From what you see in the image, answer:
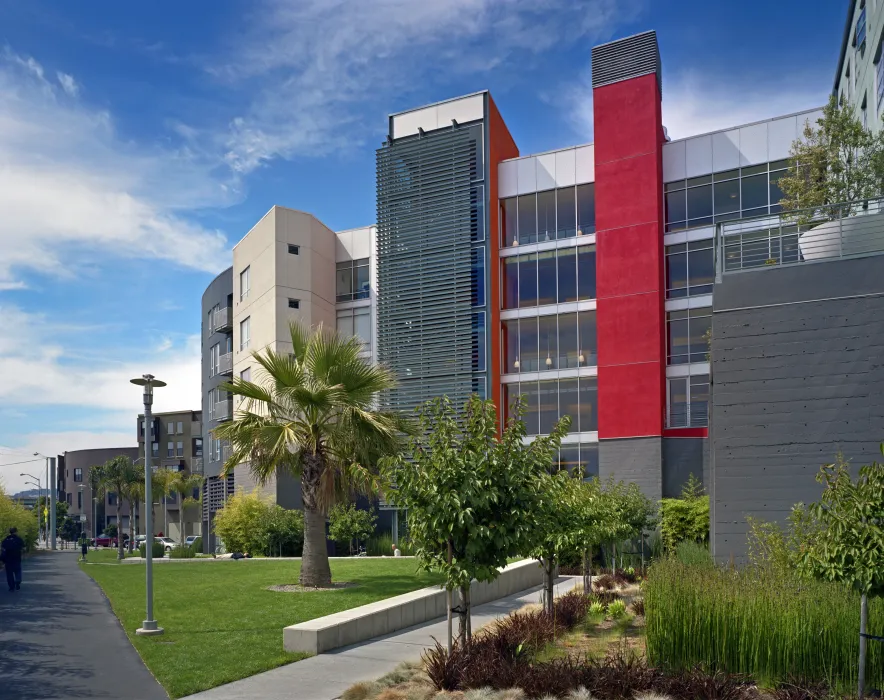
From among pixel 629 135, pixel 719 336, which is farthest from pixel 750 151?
pixel 719 336

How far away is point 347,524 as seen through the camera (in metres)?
36.3

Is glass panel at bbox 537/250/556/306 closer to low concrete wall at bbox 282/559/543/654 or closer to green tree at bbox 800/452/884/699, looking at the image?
low concrete wall at bbox 282/559/543/654

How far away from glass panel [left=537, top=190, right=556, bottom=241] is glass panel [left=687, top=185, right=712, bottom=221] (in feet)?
20.1

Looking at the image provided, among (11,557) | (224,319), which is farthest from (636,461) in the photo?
(224,319)

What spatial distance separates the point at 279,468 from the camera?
71.9ft

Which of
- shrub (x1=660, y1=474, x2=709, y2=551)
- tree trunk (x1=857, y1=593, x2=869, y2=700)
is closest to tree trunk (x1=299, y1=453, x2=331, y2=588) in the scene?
shrub (x1=660, y1=474, x2=709, y2=551)

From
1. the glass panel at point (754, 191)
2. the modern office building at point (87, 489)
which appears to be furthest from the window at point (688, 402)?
the modern office building at point (87, 489)

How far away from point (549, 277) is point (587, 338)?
3.37 m

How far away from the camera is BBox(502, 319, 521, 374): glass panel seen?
39.2 m

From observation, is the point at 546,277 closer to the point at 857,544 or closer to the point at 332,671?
the point at 332,671

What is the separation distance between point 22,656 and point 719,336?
12488 millimetres

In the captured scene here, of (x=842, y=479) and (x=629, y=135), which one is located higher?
(x=629, y=135)

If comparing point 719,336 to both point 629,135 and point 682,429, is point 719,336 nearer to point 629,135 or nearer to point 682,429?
point 682,429

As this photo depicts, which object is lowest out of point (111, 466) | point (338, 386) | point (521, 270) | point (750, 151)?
point (111, 466)
